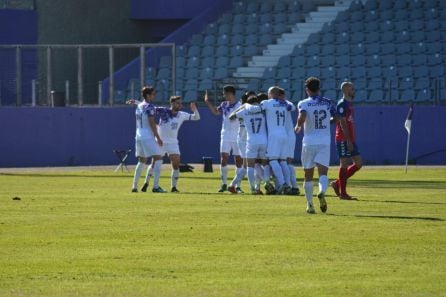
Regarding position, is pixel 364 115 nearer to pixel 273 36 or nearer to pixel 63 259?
pixel 273 36

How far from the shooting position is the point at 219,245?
696 inches

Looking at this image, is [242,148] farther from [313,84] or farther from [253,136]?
[313,84]

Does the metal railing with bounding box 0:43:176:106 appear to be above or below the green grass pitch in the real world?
above

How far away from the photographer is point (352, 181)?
34219 millimetres

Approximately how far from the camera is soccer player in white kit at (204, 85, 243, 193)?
98.6 feet

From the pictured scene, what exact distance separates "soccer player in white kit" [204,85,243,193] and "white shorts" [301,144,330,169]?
680cm

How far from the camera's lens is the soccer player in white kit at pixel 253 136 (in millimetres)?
28344

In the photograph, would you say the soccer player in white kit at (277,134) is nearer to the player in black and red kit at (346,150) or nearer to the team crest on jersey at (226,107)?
the player in black and red kit at (346,150)

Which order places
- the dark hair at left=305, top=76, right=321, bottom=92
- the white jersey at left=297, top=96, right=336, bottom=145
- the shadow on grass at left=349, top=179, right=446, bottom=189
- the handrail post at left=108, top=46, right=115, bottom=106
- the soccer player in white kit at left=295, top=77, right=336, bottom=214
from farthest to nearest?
the handrail post at left=108, top=46, right=115, bottom=106 → the shadow on grass at left=349, top=179, right=446, bottom=189 → the white jersey at left=297, top=96, right=336, bottom=145 → the soccer player in white kit at left=295, top=77, right=336, bottom=214 → the dark hair at left=305, top=76, right=321, bottom=92

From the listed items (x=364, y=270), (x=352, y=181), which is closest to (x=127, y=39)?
(x=352, y=181)

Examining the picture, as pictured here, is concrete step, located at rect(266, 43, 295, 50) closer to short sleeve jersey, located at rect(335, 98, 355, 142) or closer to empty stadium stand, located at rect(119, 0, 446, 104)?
empty stadium stand, located at rect(119, 0, 446, 104)

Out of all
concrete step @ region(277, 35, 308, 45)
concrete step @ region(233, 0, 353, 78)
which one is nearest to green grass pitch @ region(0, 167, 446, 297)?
concrete step @ region(233, 0, 353, 78)

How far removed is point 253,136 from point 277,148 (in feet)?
1.94

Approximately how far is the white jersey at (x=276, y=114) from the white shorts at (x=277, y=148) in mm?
115
